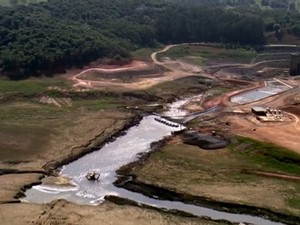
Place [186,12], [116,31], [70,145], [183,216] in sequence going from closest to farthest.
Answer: [183,216]
[70,145]
[116,31]
[186,12]

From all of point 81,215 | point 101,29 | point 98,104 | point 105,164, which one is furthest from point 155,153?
point 101,29

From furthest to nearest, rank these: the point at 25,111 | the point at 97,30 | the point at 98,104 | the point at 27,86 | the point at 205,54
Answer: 1. the point at 205,54
2. the point at 97,30
3. the point at 27,86
4. the point at 98,104
5. the point at 25,111

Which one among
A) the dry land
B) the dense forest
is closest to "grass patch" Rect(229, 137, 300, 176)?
the dry land

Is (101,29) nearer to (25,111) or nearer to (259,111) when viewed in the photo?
(25,111)

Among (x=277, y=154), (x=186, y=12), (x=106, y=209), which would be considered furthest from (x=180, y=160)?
(x=186, y=12)

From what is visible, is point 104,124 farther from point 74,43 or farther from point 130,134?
point 74,43
